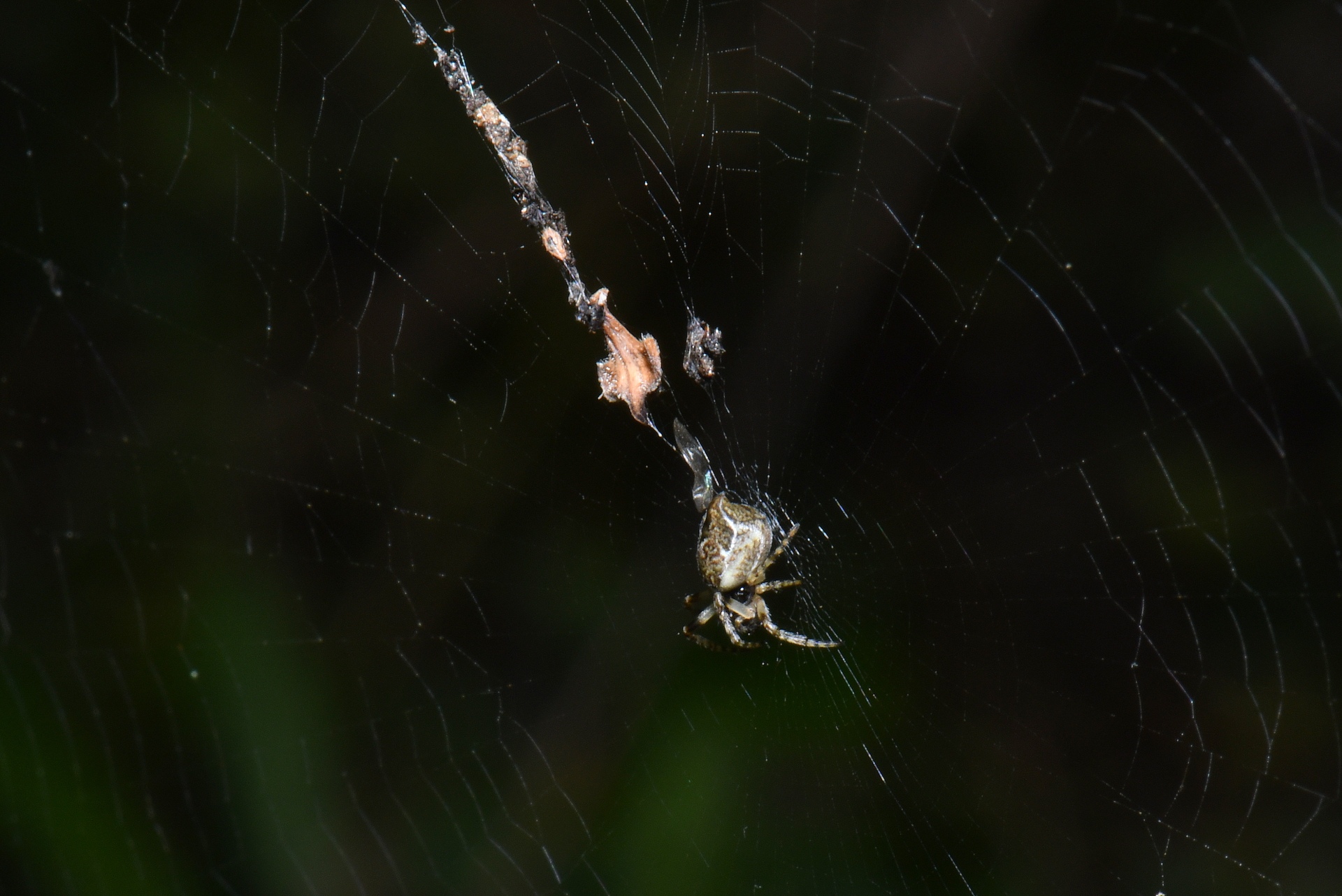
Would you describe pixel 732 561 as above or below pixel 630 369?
below

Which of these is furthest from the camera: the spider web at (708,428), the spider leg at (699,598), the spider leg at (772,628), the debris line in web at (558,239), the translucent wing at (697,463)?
the spider leg at (699,598)

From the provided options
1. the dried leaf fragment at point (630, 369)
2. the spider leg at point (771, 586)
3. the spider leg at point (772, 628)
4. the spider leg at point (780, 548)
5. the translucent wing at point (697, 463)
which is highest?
the dried leaf fragment at point (630, 369)

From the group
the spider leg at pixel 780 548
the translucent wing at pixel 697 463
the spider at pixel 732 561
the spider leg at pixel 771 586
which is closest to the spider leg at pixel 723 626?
the spider at pixel 732 561

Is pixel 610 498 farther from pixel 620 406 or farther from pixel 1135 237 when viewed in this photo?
pixel 1135 237

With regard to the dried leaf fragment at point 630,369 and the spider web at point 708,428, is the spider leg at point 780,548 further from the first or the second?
the dried leaf fragment at point 630,369

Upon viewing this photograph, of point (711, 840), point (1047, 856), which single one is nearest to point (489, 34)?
point (711, 840)

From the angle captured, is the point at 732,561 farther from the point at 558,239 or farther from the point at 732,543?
the point at 558,239

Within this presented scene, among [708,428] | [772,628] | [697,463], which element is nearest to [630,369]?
[697,463]
